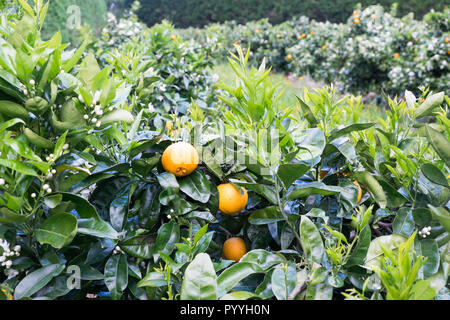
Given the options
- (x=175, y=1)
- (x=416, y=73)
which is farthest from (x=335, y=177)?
(x=175, y=1)

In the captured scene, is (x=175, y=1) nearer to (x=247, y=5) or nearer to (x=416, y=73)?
(x=247, y=5)

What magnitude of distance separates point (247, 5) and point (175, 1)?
3469 millimetres

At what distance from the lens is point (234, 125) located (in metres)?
1.17

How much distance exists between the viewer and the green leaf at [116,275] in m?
1.01

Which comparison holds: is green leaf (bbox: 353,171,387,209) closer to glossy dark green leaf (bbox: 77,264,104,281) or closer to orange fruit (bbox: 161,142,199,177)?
orange fruit (bbox: 161,142,199,177)

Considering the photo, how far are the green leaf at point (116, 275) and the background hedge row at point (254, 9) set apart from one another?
14.7 meters

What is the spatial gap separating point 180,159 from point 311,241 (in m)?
0.41

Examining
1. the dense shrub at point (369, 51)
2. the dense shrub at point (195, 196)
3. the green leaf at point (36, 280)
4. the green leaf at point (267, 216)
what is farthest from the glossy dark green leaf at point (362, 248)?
the dense shrub at point (369, 51)

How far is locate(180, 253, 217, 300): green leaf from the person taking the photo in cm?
82

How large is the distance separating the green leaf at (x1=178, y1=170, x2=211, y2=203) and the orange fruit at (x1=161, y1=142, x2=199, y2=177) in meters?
0.03

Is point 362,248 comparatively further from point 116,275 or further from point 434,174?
point 116,275

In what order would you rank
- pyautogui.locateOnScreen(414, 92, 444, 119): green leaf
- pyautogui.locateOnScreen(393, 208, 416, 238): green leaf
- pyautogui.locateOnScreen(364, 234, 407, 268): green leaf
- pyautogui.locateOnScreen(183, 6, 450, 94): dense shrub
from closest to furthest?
1. pyautogui.locateOnScreen(364, 234, 407, 268): green leaf
2. pyautogui.locateOnScreen(393, 208, 416, 238): green leaf
3. pyautogui.locateOnScreen(414, 92, 444, 119): green leaf
4. pyautogui.locateOnScreen(183, 6, 450, 94): dense shrub

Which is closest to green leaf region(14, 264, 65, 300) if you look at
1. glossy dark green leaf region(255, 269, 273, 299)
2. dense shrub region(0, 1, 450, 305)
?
dense shrub region(0, 1, 450, 305)
